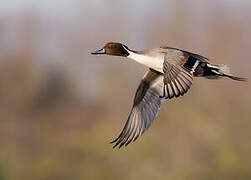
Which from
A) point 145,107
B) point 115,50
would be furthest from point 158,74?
point 115,50

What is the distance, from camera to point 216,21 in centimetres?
1427

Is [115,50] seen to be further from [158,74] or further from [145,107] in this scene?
[145,107]

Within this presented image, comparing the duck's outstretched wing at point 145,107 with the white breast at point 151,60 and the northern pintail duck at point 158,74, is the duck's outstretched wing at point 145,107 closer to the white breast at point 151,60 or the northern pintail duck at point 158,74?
the northern pintail duck at point 158,74

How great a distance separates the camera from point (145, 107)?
5.84 metres

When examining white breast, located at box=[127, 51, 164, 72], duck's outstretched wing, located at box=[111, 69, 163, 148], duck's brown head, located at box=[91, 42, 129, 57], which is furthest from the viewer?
duck's outstretched wing, located at box=[111, 69, 163, 148]

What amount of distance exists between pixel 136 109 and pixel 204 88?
7.63 m

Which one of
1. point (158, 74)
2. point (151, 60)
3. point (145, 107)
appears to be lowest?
point (145, 107)

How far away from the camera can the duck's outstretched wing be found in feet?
18.9

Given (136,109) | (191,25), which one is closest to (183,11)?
(191,25)

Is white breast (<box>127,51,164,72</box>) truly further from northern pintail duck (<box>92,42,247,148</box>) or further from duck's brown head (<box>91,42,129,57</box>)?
duck's brown head (<box>91,42,129,57</box>)

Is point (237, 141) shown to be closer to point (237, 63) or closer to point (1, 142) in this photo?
point (237, 63)

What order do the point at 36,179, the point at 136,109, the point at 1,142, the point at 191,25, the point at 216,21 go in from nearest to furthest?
the point at 136,109 → the point at 191,25 → the point at 216,21 → the point at 36,179 → the point at 1,142

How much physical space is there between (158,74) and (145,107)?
0.90 feet

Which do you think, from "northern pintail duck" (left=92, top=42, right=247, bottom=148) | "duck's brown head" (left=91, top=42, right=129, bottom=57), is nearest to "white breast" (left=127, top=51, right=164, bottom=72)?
"northern pintail duck" (left=92, top=42, right=247, bottom=148)
